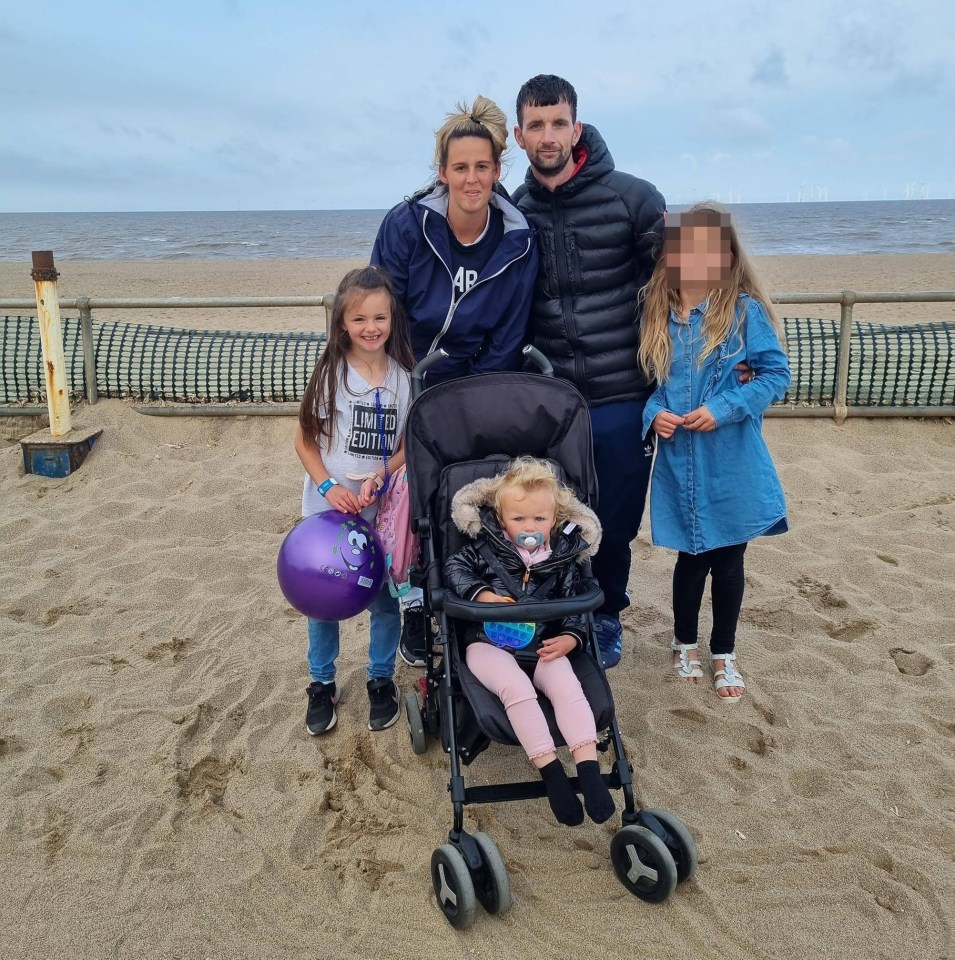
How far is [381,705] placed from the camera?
3299 millimetres

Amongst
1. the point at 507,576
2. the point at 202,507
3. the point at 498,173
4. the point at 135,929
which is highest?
the point at 498,173

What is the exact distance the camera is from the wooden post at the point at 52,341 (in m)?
5.67

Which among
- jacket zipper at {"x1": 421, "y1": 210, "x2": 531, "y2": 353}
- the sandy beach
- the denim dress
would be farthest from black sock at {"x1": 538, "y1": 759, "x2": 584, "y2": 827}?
jacket zipper at {"x1": 421, "y1": 210, "x2": 531, "y2": 353}

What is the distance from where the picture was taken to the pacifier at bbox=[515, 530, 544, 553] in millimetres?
Answer: 2717

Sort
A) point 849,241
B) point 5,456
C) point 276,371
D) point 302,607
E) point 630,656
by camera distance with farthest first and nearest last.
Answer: point 849,241
point 276,371
point 5,456
point 630,656
point 302,607

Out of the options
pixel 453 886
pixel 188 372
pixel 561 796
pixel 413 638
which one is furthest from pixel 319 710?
pixel 188 372

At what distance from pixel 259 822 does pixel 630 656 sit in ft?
5.88

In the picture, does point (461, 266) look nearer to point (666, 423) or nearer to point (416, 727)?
point (666, 423)

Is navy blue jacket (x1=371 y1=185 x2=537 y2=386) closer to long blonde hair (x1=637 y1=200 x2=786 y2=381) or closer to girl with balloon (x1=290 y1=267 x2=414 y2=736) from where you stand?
girl with balloon (x1=290 y1=267 x2=414 y2=736)

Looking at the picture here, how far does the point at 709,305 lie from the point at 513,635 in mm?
1486

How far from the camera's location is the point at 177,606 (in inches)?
165

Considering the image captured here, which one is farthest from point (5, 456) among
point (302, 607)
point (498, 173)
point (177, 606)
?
point (498, 173)

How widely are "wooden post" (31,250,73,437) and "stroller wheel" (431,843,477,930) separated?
4753 mm

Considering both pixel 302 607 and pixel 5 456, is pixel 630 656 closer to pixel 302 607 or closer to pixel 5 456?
pixel 302 607
